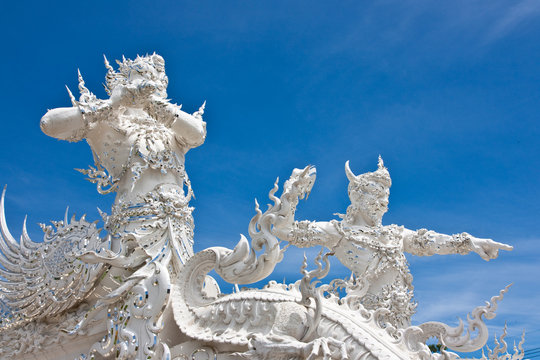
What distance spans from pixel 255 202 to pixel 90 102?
1.54 metres

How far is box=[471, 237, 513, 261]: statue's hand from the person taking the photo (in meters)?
5.17

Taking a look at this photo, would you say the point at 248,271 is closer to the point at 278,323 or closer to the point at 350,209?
the point at 278,323

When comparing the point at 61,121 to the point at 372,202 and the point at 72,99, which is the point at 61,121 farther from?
the point at 372,202

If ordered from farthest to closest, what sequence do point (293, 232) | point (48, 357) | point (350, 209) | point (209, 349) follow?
point (350, 209) < point (293, 232) < point (48, 357) < point (209, 349)

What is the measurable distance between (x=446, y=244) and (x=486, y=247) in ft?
1.43

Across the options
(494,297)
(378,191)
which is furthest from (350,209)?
(494,297)

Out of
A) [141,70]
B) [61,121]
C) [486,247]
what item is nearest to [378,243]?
[486,247]

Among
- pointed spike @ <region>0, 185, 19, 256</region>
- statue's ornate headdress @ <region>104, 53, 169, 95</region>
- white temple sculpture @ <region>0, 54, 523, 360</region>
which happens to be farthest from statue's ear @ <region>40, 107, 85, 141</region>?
pointed spike @ <region>0, 185, 19, 256</region>

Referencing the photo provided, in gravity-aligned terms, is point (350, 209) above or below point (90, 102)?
above

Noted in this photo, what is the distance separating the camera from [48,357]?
3.47m

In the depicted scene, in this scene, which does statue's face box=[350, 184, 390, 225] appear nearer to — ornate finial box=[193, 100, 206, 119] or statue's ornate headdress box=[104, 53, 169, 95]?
ornate finial box=[193, 100, 206, 119]

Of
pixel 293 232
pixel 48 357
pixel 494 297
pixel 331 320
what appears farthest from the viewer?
pixel 293 232

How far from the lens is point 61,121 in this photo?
3500mm

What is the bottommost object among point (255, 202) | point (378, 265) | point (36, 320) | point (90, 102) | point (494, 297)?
point (36, 320)
